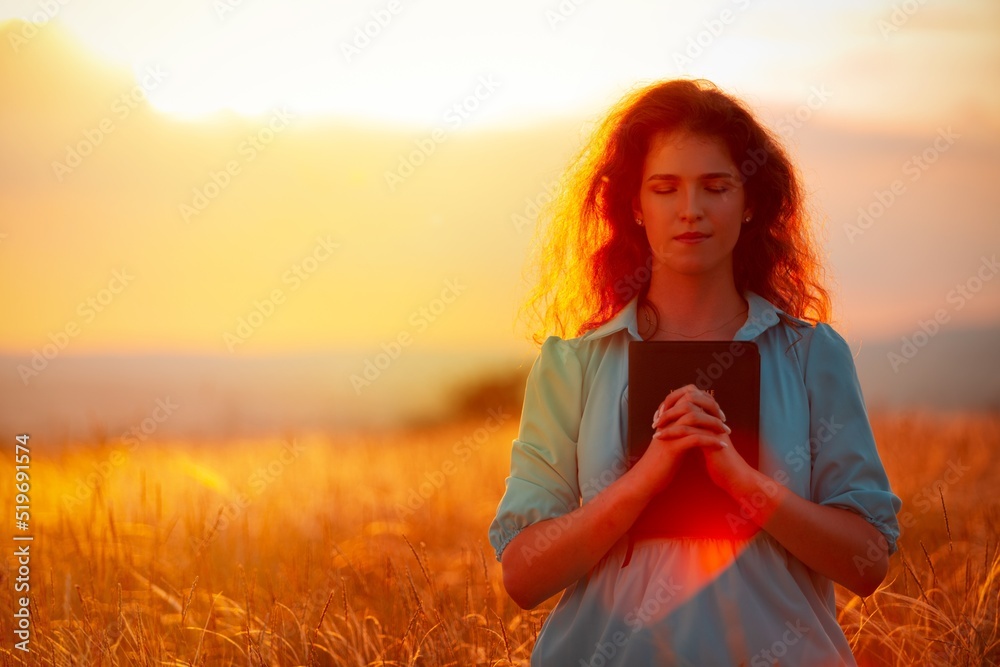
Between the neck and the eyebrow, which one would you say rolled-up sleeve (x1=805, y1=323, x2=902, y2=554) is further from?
the eyebrow

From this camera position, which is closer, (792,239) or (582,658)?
(582,658)

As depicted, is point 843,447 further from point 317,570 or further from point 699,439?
point 317,570

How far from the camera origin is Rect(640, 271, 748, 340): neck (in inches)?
110

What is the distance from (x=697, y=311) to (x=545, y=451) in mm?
599

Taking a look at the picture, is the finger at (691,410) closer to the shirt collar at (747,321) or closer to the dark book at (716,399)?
the dark book at (716,399)

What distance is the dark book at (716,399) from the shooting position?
2514mm

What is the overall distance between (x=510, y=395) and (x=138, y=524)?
21.0 metres

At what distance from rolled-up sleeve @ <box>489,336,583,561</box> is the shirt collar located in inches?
4.8

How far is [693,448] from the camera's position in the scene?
249 centimetres

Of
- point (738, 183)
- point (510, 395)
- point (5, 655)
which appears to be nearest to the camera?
point (738, 183)

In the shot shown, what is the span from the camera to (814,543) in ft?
8.02

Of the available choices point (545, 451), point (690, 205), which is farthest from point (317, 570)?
point (690, 205)

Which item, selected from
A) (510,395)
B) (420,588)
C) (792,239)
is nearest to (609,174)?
(792,239)

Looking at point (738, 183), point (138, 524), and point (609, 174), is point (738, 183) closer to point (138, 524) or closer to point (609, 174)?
point (609, 174)
